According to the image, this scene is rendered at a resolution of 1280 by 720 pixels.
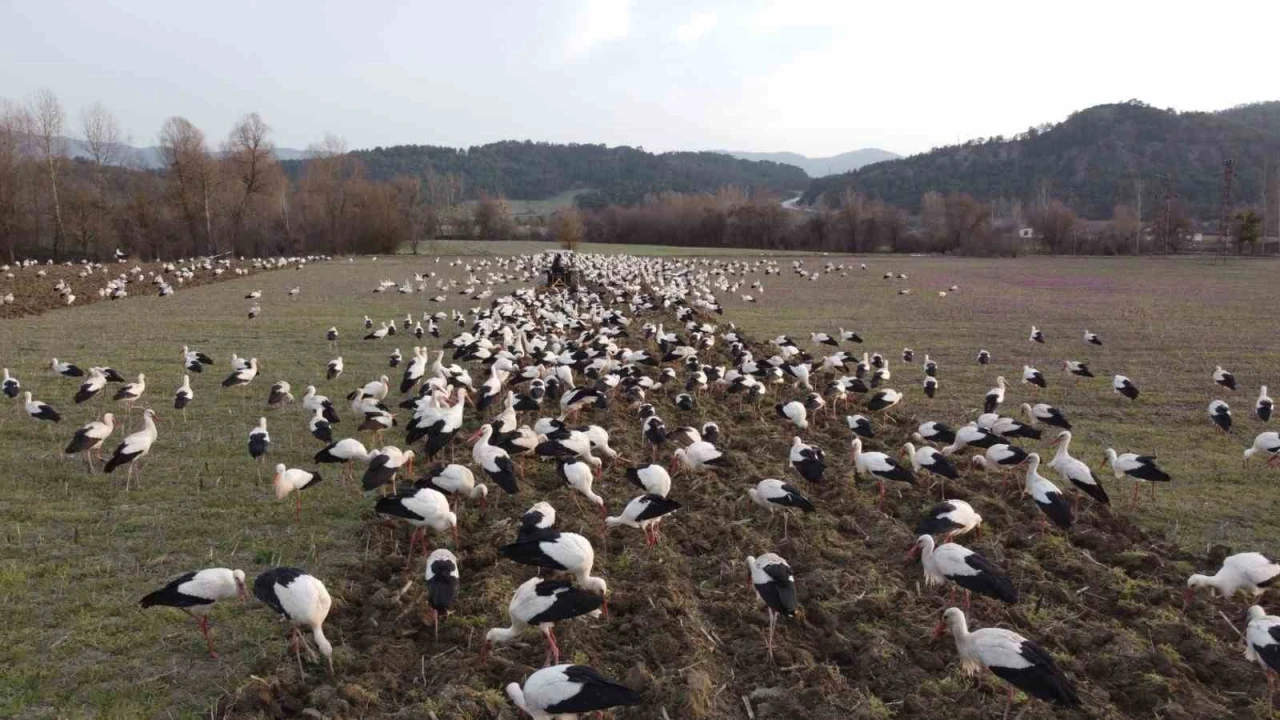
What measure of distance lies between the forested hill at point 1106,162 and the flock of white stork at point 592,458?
372 feet

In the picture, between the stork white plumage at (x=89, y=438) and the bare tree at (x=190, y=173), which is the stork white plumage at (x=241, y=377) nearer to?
the stork white plumage at (x=89, y=438)

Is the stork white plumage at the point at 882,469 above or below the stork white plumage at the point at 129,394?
below

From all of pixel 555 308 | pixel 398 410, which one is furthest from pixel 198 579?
pixel 555 308

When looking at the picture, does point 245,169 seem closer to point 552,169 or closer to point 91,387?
point 91,387

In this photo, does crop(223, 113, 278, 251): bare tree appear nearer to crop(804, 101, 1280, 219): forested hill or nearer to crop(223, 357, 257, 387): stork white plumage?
crop(223, 357, 257, 387): stork white plumage

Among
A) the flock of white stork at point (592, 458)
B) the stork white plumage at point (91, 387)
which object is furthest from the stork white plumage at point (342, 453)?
the stork white plumage at point (91, 387)

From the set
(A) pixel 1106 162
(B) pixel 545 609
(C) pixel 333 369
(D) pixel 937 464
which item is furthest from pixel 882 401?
(A) pixel 1106 162

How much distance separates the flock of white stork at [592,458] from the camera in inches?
231

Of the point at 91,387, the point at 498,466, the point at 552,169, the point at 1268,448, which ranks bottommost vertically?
the point at 1268,448

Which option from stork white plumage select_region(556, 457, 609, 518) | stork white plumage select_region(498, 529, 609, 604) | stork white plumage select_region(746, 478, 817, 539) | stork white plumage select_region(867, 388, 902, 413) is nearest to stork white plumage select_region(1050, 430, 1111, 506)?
stork white plumage select_region(746, 478, 817, 539)

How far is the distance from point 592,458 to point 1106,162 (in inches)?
5404

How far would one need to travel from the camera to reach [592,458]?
10.3m

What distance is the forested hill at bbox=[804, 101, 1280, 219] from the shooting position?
4422 inches

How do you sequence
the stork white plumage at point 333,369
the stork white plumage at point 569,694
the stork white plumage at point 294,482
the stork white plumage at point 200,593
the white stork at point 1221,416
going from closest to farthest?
the stork white plumage at point 569,694 → the stork white plumage at point 200,593 → the stork white plumage at point 294,482 → the white stork at point 1221,416 → the stork white plumage at point 333,369
